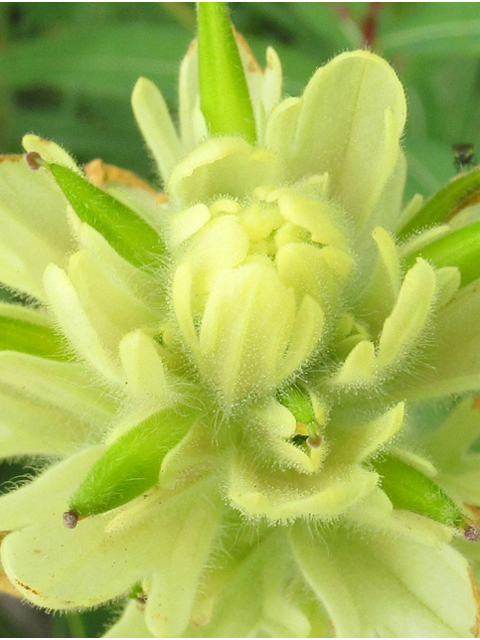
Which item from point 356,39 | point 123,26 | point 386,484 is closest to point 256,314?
point 386,484

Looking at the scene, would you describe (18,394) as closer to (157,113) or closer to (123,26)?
(157,113)

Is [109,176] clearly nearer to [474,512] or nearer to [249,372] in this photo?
[249,372]

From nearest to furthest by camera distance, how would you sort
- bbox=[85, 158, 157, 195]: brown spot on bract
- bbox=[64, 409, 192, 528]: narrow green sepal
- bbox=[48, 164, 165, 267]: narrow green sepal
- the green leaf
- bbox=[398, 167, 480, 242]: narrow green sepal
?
1. bbox=[64, 409, 192, 528]: narrow green sepal
2. bbox=[48, 164, 165, 267]: narrow green sepal
3. bbox=[398, 167, 480, 242]: narrow green sepal
4. bbox=[85, 158, 157, 195]: brown spot on bract
5. the green leaf

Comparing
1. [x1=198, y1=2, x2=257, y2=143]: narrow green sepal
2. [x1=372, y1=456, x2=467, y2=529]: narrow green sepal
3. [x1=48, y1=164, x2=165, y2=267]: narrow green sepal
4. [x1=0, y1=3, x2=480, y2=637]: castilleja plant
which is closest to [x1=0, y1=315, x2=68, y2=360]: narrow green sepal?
[x1=0, y1=3, x2=480, y2=637]: castilleja plant

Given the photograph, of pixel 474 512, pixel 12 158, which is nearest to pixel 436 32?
pixel 12 158

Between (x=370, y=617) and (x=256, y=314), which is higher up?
(x=256, y=314)

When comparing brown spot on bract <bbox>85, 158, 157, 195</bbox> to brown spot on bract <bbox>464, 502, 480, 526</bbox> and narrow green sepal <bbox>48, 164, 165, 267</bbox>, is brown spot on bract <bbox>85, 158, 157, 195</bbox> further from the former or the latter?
brown spot on bract <bbox>464, 502, 480, 526</bbox>

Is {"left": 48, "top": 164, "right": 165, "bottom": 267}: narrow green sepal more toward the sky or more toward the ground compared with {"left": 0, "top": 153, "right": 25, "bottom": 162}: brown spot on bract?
more toward the ground
